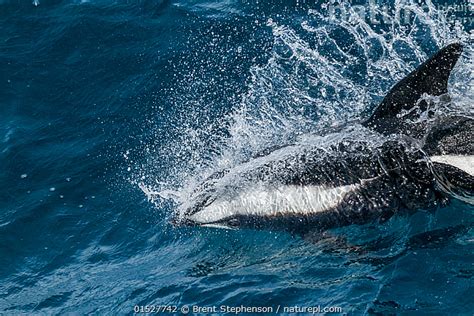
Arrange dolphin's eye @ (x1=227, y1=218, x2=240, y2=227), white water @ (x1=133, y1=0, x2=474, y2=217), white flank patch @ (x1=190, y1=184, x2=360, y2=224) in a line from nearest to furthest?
white flank patch @ (x1=190, y1=184, x2=360, y2=224) → dolphin's eye @ (x1=227, y1=218, x2=240, y2=227) → white water @ (x1=133, y1=0, x2=474, y2=217)

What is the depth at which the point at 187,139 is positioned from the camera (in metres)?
12.2

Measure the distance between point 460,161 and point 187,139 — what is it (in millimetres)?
5087

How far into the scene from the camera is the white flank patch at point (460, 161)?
8773 millimetres

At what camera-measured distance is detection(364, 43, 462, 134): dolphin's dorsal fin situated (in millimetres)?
8953

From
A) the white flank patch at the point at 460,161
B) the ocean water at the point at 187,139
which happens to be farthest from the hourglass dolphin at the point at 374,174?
the ocean water at the point at 187,139

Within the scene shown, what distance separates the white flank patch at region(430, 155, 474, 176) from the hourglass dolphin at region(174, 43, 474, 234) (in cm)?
1

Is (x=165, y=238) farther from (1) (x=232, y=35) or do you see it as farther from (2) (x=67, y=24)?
(2) (x=67, y=24)

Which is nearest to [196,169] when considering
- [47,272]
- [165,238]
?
[165,238]

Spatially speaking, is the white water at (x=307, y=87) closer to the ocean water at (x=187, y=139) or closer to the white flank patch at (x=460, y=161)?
the ocean water at (x=187, y=139)

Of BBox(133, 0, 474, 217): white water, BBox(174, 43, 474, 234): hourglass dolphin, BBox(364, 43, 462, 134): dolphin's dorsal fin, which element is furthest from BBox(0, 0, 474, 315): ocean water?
BBox(364, 43, 462, 134): dolphin's dorsal fin

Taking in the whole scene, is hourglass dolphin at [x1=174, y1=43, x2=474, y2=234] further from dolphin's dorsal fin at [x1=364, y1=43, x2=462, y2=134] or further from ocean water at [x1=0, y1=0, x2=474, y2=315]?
ocean water at [x1=0, y1=0, x2=474, y2=315]

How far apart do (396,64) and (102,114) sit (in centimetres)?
582

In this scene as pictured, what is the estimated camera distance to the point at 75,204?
11727mm

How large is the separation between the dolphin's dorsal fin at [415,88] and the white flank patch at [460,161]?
69 centimetres
